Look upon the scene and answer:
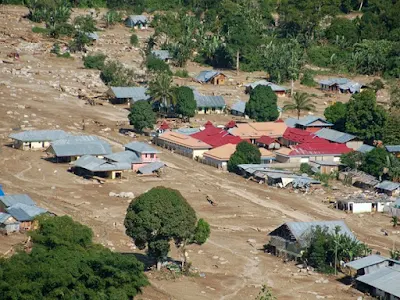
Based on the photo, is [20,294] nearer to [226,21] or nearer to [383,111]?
[383,111]

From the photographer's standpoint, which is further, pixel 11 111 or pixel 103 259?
pixel 11 111

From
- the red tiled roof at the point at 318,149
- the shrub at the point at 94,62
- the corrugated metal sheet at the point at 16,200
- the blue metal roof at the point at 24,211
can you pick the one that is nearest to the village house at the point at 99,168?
the corrugated metal sheet at the point at 16,200

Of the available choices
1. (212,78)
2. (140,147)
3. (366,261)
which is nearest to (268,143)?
(140,147)

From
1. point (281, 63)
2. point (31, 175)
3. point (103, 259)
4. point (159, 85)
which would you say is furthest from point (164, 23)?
point (103, 259)

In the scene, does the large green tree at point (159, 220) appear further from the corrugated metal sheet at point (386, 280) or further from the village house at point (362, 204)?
the village house at point (362, 204)

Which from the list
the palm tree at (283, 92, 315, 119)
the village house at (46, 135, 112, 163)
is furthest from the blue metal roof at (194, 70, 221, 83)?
the village house at (46, 135, 112, 163)

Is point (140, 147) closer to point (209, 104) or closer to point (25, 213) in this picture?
point (209, 104)
